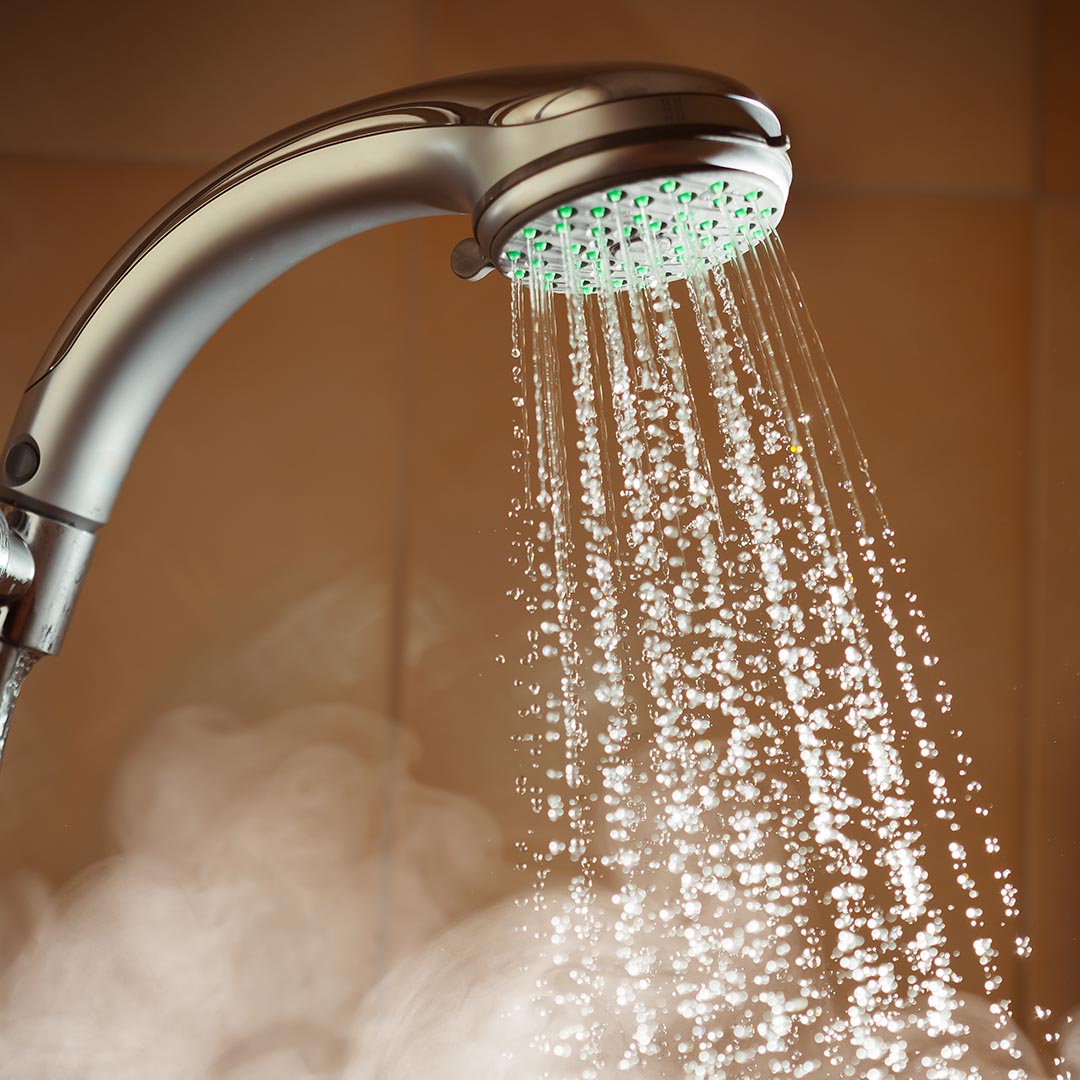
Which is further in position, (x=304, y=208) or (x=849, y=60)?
(x=849, y=60)

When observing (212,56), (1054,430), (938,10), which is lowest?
(1054,430)

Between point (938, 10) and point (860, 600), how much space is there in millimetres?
562

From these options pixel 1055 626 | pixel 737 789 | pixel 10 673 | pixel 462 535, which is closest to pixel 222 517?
pixel 462 535

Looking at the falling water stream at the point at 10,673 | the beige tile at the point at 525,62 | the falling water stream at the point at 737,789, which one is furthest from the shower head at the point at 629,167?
the beige tile at the point at 525,62

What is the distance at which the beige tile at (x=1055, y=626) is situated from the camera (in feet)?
3.31

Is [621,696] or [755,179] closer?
[755,179]

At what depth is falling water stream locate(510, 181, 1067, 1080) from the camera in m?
0.98

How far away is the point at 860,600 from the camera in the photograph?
101cm

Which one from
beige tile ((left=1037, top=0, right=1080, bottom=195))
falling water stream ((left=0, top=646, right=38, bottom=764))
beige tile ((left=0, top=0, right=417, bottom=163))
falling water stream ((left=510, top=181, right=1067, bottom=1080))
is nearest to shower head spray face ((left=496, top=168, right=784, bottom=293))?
falling water stream ((left=0, top=646, right=38, bottom=764))

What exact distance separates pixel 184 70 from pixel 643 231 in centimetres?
84

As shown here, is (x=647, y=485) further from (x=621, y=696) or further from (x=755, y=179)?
(x=755, y=179)

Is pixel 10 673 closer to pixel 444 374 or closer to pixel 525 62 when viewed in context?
pixel 444 374

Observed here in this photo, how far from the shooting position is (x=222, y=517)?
0.98 meters

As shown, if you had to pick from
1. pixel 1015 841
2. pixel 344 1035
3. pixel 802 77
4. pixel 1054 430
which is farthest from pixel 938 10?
pixel 344 1035
